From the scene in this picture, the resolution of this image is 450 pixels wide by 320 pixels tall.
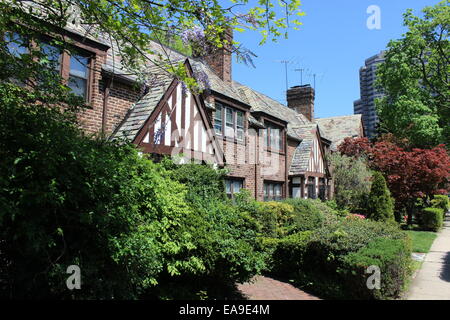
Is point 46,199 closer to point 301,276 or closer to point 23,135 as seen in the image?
point 23,135

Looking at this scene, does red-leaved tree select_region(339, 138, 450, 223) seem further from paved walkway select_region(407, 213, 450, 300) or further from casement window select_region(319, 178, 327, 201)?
paved walkway select_region(407, 213, 450, 300)

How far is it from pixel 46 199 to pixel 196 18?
3.68 metres

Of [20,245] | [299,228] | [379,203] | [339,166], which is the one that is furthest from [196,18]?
[339,166]

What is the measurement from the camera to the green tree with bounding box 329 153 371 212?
71.5 ft

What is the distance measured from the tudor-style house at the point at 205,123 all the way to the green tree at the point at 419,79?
25.2 ft

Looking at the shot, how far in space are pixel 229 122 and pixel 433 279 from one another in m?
9.46

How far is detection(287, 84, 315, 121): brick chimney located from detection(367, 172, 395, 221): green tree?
12.1 meters

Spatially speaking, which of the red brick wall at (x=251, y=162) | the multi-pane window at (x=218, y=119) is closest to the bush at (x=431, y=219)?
the red brick wall at (x=251, y=162)

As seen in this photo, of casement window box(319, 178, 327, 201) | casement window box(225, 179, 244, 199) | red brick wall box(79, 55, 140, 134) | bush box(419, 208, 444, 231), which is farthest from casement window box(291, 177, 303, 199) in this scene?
red brick wall box(79, 55, 140, 134)

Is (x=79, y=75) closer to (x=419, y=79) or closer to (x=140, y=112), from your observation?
(x=140, y=112)

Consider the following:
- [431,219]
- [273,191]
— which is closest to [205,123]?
[273,191]

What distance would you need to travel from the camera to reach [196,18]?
220 inches

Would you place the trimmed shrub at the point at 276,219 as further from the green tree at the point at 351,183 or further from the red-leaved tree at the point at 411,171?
the red-leaved tree at the point at 411,171

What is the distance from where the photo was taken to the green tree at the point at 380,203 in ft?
56.0
